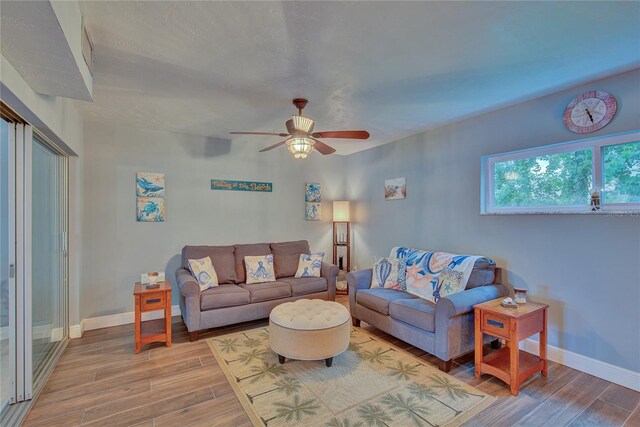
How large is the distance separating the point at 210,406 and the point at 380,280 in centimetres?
225

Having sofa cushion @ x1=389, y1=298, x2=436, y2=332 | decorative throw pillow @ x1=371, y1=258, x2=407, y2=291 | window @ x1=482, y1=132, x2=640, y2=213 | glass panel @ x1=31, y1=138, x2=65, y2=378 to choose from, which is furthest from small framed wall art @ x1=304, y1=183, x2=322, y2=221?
glass panel @ x1=31, y1=138, x2=65, y2=378

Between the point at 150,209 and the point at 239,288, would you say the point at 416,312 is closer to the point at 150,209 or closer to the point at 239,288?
the point at 239,288

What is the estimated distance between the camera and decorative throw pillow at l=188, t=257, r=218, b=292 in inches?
141

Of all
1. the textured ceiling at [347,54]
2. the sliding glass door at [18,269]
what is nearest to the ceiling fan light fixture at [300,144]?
the textured ceiling at [347,54]

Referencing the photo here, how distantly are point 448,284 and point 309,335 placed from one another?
150 centimetres

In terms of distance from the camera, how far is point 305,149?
2.75 m

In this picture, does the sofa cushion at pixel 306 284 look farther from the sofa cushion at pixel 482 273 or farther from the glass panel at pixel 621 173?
the glass panel at pixel 621 173

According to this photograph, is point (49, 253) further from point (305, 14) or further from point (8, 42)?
point (305, 14)

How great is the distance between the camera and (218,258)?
4.01 metres

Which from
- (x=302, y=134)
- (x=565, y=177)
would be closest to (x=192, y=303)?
(x=302, y=134)

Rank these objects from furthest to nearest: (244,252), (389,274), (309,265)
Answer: (309,265)
(244,252)
(389,274)

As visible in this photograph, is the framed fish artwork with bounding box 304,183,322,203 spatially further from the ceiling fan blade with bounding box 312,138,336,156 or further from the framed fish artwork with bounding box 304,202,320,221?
the ceiling fan blade with bounding box 312,138,336,156

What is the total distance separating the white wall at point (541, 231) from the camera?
7.98 feet

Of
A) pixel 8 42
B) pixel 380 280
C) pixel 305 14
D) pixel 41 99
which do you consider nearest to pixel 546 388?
pixel 380 280
